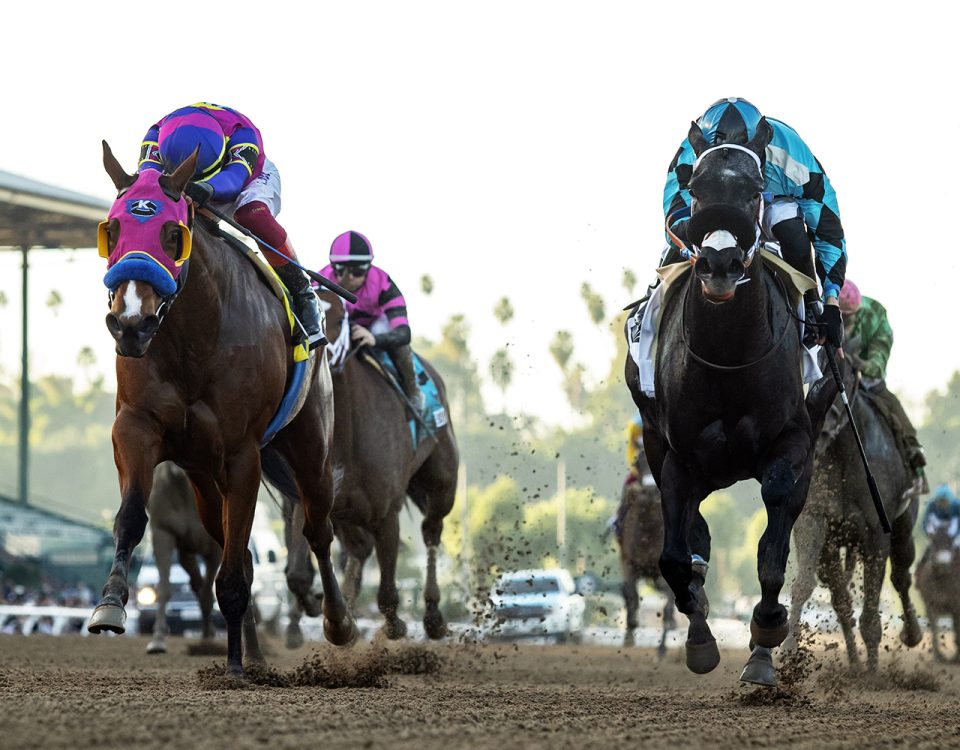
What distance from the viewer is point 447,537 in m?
74.9

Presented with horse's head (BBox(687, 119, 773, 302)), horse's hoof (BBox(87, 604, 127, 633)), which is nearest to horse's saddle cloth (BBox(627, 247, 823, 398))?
horse's head (BBox(687, 119, 773, 302))

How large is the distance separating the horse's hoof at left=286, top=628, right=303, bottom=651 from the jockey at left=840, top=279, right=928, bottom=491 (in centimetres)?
583

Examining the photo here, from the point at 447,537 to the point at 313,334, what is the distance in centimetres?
6662

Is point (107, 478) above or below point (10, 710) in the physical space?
above

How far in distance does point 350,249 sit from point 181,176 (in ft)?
14.4

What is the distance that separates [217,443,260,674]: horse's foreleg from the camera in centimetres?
766

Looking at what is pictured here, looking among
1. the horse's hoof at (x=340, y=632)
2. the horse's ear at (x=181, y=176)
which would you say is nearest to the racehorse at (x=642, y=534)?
the horse's hoof at (x=340, y=632)

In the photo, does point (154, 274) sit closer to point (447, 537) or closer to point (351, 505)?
point (351, 505)

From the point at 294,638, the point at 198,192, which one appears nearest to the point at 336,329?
the point at 198,192

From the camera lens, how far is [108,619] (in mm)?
6660

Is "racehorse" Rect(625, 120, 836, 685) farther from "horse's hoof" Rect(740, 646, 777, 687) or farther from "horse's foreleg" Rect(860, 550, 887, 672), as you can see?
"horse's foreleg" Rect(860, 550, 887, 672)

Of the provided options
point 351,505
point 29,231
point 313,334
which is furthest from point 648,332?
point 29,231

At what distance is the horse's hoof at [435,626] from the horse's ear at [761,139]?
6.12 metres

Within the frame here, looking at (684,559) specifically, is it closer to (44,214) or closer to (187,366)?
(187,366)
